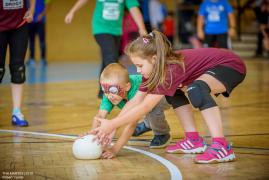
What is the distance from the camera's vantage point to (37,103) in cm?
845

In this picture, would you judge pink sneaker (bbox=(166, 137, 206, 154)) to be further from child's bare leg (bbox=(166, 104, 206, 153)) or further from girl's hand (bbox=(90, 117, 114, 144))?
girl's hand (bbox=(90, 117, 114, 144))

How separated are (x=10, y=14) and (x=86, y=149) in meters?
2.29

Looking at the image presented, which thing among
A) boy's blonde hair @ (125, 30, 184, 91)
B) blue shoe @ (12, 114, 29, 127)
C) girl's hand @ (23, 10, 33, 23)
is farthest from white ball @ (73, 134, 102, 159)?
girl's hand @ (23, 10, 33, 23)

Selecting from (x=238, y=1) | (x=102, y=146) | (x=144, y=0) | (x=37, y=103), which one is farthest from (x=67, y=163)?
(x=238, y=1)

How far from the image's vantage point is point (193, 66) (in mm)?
4719

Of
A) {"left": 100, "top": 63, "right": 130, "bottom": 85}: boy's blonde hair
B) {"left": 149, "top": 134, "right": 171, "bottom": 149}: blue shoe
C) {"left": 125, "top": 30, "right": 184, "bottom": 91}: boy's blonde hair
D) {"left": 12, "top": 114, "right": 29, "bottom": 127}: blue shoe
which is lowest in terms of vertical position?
{"left": 12, "top": 114, "right": 29, "bottom": 127}: blue shoe

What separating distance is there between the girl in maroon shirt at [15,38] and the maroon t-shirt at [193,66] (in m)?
2.17

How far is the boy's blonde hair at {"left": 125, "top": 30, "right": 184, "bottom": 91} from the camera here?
176 inches

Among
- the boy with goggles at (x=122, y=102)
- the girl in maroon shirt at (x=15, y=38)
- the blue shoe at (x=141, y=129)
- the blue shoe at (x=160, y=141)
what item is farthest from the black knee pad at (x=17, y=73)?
the blue shoe at (x=160, y=141)

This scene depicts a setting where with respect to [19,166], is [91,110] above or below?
below

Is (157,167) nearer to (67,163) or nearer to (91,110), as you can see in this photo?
(67,163)

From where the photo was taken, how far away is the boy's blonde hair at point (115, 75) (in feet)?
15.8

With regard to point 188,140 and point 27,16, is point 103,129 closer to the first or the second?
point 188,140

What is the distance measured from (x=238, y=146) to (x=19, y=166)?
1809 millimetres
